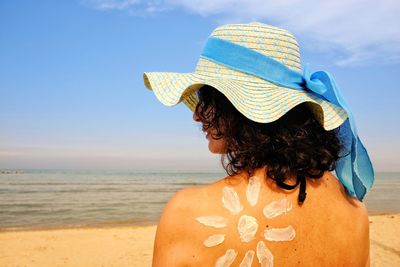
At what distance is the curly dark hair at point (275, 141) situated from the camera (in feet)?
4.41

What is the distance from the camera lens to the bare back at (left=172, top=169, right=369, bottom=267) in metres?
1.26

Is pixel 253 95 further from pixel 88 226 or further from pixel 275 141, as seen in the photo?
pixel 88 226

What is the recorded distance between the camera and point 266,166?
4.47ft

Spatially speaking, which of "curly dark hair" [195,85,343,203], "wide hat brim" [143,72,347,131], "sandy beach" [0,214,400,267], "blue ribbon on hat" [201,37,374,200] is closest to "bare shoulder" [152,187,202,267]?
"curly dark hair" [195,85,343,203]

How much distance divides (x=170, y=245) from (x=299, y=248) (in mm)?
432

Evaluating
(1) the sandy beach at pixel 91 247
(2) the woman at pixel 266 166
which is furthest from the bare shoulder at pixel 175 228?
(1) the sandy beach at pixel 91 247

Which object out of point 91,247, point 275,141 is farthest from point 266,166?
point 91,247

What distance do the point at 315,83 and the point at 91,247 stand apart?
713 centimetres

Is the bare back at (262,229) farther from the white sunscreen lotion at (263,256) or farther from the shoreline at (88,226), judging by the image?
the shoreline at (88,226)

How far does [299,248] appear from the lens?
131cm

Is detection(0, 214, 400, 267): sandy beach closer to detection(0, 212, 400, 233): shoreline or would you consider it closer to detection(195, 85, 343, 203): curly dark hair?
detection(0, 212, 400, 233): shoreline

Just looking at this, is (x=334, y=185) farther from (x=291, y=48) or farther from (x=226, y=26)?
(x=226, y=26)

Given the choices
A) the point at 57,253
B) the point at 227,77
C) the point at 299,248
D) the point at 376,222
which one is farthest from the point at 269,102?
the point at 376,222

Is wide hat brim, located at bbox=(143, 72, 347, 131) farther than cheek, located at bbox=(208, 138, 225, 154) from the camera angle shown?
No
